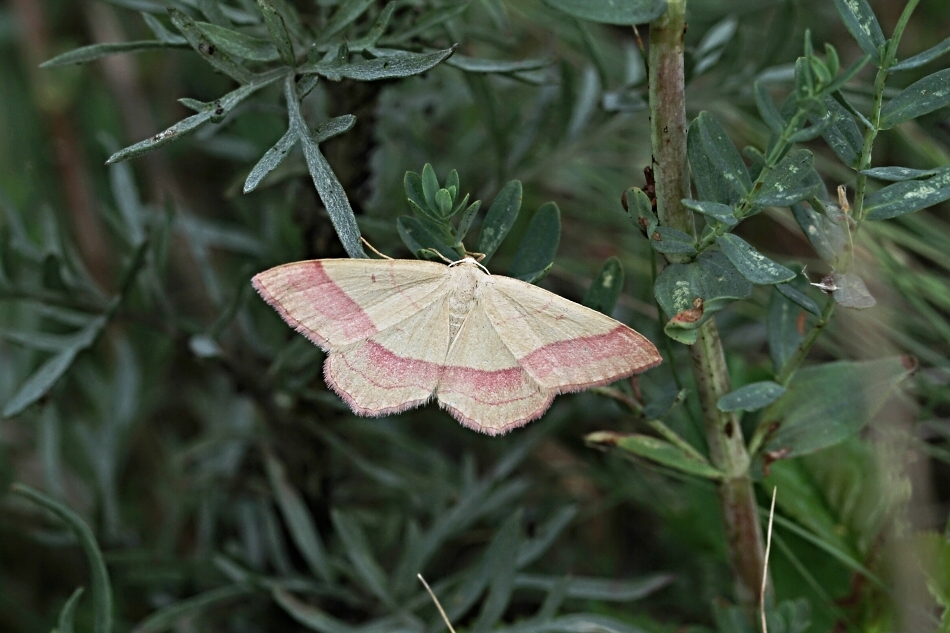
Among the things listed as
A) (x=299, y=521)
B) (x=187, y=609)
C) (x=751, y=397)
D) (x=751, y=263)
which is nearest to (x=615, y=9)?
(x=751, y=263)

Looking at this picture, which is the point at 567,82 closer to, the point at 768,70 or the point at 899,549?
the point at 768,70

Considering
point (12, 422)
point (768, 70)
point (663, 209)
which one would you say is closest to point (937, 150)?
point (768, 70)

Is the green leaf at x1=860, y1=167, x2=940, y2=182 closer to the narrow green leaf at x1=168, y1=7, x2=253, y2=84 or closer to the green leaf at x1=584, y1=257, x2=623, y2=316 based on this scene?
the green leaf at x1=584, y1=257, x2=623, y2=316

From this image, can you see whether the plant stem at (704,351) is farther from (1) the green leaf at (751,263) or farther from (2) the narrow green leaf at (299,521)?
(2) the narrow green leaf at (299,521)

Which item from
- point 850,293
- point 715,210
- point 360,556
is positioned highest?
point 715,210

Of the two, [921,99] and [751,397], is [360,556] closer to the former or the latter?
[751,397]

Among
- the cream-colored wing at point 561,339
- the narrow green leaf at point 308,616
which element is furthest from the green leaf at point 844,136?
the narrow green leaf at point 308,616
